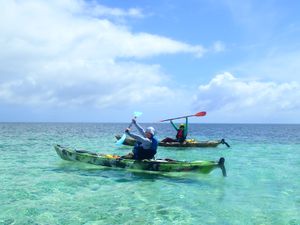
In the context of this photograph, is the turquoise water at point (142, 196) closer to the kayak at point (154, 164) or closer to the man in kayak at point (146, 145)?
the kayak at point (154, 164)

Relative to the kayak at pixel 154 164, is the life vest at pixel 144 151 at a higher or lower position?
higher

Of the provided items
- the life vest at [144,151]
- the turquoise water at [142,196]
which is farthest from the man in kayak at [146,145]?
the turquoise water at [142,196]

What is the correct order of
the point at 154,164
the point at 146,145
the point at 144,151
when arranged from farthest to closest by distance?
the point at 144,151 < the point at 146,145 < the point at 154,164

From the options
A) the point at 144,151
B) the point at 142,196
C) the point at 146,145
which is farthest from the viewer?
the point at 144,151

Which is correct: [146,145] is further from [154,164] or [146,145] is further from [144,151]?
[154,164]

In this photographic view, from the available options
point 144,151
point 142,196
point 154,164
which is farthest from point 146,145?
point 142,196

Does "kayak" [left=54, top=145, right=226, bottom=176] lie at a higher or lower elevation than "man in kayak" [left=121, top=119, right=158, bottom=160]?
lower

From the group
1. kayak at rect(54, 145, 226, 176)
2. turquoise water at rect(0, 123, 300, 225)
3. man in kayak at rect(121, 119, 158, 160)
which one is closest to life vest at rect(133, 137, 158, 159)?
man in kayak at rect(121, 119, 158, 160)

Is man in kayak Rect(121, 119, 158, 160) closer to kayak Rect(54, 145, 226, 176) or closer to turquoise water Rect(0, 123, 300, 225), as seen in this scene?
kayak Rect(54, 145, 226, 176)

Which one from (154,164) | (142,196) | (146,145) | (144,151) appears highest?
(146,145)

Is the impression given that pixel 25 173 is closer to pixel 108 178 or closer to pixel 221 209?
pixel 108 178

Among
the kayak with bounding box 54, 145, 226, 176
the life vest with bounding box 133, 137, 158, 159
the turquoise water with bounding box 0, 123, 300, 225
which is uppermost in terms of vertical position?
the life vest with bounding box 133, 137, 158, 159

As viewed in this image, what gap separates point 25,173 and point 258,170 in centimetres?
1234

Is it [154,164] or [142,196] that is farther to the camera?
[154,164]
